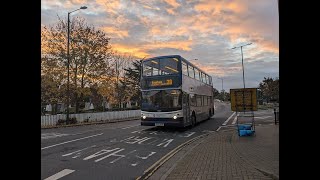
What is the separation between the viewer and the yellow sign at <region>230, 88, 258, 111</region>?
51.0 ft

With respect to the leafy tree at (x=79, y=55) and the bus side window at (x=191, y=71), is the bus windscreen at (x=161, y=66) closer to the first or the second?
the bus side window at (x=191, y=71)

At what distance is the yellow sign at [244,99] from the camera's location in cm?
1555

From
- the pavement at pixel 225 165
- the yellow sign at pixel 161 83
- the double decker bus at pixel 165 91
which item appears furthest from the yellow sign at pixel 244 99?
the pavement at pixel 225 165

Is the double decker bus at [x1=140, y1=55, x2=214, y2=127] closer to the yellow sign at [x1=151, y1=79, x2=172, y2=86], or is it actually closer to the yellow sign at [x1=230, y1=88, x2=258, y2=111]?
the yellow sign at [x1=151, y1=79, x2=172, y2=86]

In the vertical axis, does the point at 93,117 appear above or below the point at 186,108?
below

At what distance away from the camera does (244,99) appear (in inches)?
620

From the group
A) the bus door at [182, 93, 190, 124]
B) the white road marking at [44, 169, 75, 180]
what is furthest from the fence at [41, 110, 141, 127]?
the white road marking at [44, 169, 75, 180]

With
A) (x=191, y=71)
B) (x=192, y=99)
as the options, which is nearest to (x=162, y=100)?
(x=192, y=99)

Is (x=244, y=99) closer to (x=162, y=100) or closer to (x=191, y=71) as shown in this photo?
(x=162, y=100)

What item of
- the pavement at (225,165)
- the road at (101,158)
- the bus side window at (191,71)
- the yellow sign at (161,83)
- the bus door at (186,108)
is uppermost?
the bus side window at (191,71)
